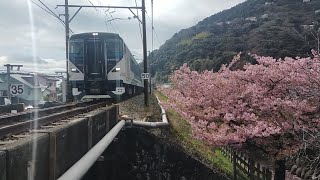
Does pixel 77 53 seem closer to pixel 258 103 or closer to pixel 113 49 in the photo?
pixel 113 49

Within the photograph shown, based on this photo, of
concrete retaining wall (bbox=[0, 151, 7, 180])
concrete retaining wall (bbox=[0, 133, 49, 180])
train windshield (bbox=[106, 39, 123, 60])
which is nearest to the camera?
concrete retaining wall (bbox=[0, 151, 7, 180])

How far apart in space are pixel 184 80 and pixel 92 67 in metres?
5.53

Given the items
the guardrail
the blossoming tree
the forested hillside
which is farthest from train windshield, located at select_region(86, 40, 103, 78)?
the guardrail

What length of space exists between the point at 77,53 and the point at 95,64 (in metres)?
0.97

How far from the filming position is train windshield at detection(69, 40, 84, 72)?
17234 mm

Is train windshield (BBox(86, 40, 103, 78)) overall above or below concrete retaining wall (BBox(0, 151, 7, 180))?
above

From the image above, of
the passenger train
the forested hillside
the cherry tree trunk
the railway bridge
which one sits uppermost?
the forested hillside

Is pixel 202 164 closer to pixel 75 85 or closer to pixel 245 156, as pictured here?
pixel 245 156

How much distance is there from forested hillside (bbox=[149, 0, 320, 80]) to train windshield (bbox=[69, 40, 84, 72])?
4.31 m

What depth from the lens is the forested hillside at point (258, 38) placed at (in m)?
18.5

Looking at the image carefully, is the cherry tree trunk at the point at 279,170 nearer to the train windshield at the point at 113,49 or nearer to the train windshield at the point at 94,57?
the train windshield at the point at 113,49

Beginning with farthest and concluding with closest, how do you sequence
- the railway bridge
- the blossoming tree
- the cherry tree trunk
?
the cherry tree trunk → the blossoming tree → the railway bridge

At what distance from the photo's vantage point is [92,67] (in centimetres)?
1728

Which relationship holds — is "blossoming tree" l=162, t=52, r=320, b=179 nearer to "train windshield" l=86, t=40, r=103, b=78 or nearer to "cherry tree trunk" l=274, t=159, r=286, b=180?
"cherry tree trunk" l=274, t=159, r=286, b=180
